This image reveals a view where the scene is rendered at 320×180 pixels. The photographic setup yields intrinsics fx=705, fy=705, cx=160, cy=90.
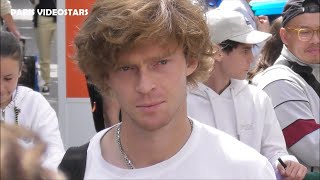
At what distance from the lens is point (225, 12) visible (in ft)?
11.6

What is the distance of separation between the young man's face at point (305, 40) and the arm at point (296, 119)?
0.28 metres

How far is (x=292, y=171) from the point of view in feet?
10.1

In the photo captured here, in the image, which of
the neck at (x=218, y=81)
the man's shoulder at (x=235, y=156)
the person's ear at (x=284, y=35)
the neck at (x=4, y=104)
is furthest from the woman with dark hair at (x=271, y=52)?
the man's shoulder at (x=235, y=156)

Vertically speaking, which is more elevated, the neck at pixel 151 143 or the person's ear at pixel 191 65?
the person's ear at pixel 191 65

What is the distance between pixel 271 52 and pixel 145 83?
8.34ft

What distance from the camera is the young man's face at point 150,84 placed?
6.25 ft

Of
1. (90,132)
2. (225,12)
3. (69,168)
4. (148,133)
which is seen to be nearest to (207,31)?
(148,133)

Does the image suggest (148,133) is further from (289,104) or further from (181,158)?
(289,104)

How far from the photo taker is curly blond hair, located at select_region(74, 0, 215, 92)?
1889mm

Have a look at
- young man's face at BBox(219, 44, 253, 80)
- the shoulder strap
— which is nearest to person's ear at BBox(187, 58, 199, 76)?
the shoulder strap

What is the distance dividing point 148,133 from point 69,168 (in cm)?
24

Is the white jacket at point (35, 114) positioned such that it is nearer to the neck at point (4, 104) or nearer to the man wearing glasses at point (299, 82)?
the neck at point (4, 104)

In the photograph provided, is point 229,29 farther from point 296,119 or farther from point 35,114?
point 35,114

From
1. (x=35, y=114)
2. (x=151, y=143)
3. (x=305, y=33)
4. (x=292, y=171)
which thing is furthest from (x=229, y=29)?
(x=151, y=143)
